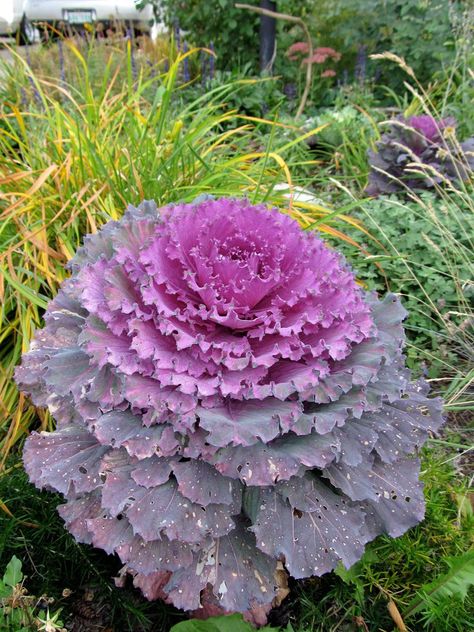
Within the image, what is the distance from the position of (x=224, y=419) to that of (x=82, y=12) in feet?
27.0

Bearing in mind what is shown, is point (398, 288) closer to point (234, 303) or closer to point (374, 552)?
point (374, 552)

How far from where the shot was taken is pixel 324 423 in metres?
1.24

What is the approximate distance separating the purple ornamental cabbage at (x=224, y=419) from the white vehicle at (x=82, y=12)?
7.39 metres

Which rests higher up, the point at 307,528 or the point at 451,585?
the point at 307,528

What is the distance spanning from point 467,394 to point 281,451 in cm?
128

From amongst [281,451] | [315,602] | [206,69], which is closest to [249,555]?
[281,451]

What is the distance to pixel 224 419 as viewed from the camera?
1.23m

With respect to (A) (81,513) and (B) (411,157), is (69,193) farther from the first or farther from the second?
(B) (411,157)

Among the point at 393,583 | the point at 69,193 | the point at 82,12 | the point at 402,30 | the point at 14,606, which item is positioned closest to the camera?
the point at 14,606

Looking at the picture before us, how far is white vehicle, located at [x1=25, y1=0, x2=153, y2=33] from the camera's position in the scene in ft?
25.3

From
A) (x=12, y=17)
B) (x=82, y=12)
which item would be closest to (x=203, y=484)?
(x=12, y=17)

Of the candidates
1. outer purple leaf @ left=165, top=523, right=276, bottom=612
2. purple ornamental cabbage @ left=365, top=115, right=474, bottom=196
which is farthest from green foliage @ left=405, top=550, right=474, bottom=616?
purple ornamental cabbage @ left=365, top=115, right=474, bottom=196

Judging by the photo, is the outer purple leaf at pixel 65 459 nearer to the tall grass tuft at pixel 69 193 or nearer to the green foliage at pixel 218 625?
the green foliage at pixel 218 625

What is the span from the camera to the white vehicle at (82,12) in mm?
7727
